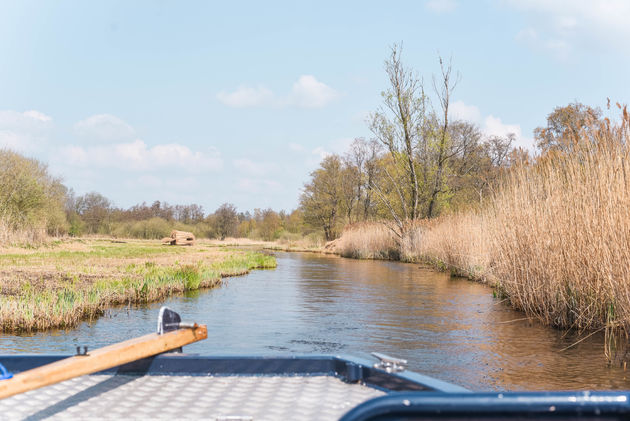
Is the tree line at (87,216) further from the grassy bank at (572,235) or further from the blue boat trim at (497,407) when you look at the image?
the blue boat trim at (497,407)

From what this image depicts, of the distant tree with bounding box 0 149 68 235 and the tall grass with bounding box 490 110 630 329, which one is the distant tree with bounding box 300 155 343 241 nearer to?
the distant tree with bounding box 0 149 68 235

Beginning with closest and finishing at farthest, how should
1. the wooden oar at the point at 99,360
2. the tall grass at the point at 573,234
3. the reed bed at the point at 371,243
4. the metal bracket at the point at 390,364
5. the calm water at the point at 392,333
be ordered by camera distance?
1. the wooden oar at the point at 99,360
2. the metal bracket at the point at 390,364
3. the calm water at the point at 392,333
4. the tall grass at the point at 573,234
5. the reed bed at the point at 371,243

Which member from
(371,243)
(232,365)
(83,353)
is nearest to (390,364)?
(232,365)

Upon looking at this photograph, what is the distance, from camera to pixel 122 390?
3.38 meters

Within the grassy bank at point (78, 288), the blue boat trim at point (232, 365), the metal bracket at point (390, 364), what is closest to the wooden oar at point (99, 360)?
the blue boat trim at point (232, 365)

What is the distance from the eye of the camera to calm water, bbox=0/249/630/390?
263 inches

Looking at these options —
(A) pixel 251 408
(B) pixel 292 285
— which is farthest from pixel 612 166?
(B) pixel 292 285

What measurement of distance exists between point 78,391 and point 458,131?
146ft

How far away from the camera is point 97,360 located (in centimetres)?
319

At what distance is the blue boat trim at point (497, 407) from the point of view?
1.46m

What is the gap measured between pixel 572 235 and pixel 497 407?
7.20 metres

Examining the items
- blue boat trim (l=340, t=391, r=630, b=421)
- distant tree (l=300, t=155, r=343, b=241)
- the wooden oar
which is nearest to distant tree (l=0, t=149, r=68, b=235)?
distant tree (l=300, t=155, r=343, b=241)

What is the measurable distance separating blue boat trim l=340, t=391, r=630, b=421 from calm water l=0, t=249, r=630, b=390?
3.01 m

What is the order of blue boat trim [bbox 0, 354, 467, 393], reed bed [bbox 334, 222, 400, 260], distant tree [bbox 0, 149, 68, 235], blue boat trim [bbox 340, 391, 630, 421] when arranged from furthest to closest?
reed bed [bbox 334, 222, 400, 260]
distant tree [bbox 0, 149, 68, 235]
blue boat trim [bbox 0, 354, 467, 393]
blue boat trim [bbox 340, 391, 630, 421]
